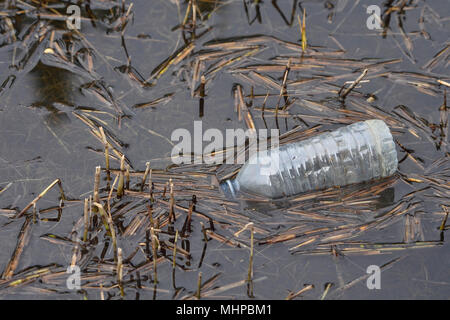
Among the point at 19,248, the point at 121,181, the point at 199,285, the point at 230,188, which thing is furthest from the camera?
the point at 230,188

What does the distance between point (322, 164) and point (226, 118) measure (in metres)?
0.81

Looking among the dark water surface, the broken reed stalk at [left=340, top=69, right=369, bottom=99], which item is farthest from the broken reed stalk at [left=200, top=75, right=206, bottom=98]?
the broken reed stalk at [left=340, top=69, right=369, bottom=99]

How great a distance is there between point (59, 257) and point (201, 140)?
132 cm

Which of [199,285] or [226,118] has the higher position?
[226,118]

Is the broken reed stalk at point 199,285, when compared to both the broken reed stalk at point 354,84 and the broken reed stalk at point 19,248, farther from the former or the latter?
the broken reed stalk at point 354,84

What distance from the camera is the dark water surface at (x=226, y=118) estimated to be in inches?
159

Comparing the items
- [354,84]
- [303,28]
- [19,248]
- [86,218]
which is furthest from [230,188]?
[303,28]

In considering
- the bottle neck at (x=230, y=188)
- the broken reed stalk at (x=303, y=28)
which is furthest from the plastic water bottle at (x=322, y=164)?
the broken reed stalk at (x=303, y=28)

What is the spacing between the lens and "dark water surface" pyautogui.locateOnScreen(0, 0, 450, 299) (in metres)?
4.05

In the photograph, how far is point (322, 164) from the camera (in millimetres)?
4594

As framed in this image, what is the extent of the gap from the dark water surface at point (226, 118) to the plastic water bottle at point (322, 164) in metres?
0.19

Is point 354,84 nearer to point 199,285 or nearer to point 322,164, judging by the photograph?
point 322,164

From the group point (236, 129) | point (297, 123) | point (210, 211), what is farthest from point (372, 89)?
point (210, 211)

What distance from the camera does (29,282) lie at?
4.01 m
